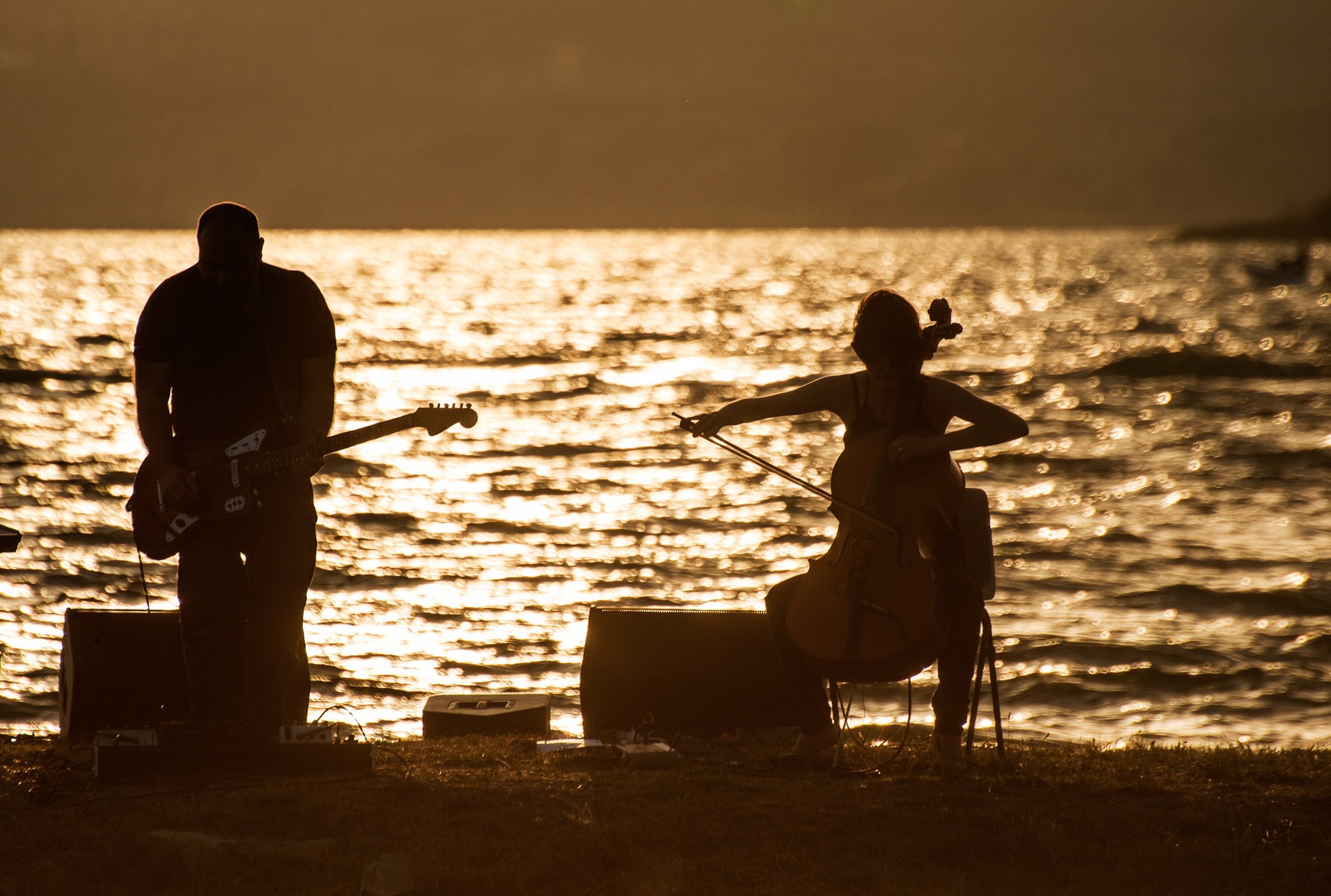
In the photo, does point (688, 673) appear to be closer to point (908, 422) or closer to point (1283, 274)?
point (908, 422)

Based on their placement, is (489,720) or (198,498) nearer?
(198,498)

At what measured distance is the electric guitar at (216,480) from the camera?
16.5 feet

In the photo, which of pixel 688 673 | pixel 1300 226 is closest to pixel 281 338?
pixel 688 673

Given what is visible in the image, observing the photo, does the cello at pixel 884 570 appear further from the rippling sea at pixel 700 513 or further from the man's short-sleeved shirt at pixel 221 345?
the rippling sea at pixel 700 513

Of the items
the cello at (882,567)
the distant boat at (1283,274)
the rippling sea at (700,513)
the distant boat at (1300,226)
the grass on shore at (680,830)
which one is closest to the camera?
the grass on shore at (680,830)

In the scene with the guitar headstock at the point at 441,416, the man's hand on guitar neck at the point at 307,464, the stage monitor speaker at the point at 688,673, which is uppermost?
the guitar headstock at the point at 441,416

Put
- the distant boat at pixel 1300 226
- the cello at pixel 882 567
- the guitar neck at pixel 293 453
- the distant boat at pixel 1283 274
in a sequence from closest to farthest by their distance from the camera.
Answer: the cello at pixel 882 567 → the guitar neck at pixel 293 453 → the distant boat at pixel 1283 274 → the distant boat at pixel 1300 226

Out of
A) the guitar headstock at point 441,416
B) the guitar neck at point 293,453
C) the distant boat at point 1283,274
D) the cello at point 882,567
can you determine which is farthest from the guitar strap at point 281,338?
the distant boat at point 1283,274

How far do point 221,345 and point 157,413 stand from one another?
1.08ft

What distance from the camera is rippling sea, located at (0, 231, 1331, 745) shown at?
386 inches

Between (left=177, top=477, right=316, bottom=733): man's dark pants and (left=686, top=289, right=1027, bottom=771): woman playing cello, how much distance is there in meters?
1.51

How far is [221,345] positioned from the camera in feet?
16.8

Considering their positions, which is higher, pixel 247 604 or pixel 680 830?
pixel 247 604

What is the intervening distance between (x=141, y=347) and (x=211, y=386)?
0.90ft
